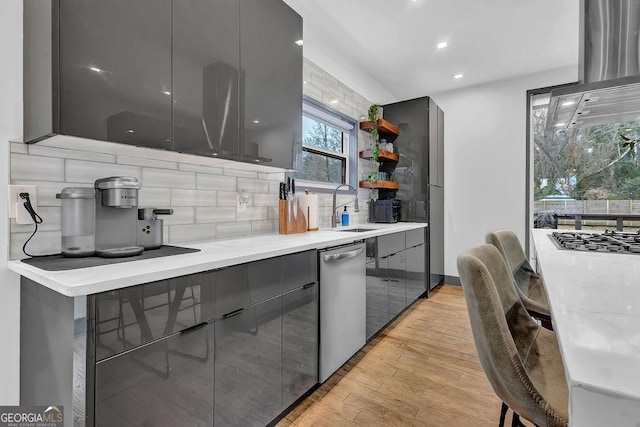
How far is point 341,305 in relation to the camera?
1.97 m

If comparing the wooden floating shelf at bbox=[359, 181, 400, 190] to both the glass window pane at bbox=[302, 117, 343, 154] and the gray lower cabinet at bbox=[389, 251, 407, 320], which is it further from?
the gray lower cabinet at bbox=[389, 251, 407, 320]

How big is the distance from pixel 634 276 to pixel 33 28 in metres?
2.25

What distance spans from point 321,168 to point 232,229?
1.28m

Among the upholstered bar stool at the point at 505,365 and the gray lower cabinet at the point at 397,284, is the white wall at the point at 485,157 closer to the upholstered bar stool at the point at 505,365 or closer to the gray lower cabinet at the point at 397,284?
the gray lower cabinet at the point at 397,284

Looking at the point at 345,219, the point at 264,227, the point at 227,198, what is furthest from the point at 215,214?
the point at 345,219

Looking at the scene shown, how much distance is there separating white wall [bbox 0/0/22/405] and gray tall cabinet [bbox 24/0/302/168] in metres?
0.05

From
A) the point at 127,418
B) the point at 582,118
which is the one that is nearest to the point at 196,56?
the point at 127,418

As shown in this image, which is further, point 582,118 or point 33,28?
point 582,118

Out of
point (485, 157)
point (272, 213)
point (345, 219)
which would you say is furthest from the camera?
point (485, 157)

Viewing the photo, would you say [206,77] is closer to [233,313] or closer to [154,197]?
[154,197]

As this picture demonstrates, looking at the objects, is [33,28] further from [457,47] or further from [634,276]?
[457,47]

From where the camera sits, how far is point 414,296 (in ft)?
10.8

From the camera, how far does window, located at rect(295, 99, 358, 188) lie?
2772mm

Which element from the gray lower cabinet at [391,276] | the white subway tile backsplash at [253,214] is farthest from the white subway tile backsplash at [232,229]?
the gray lower cabinet at [391,276]
